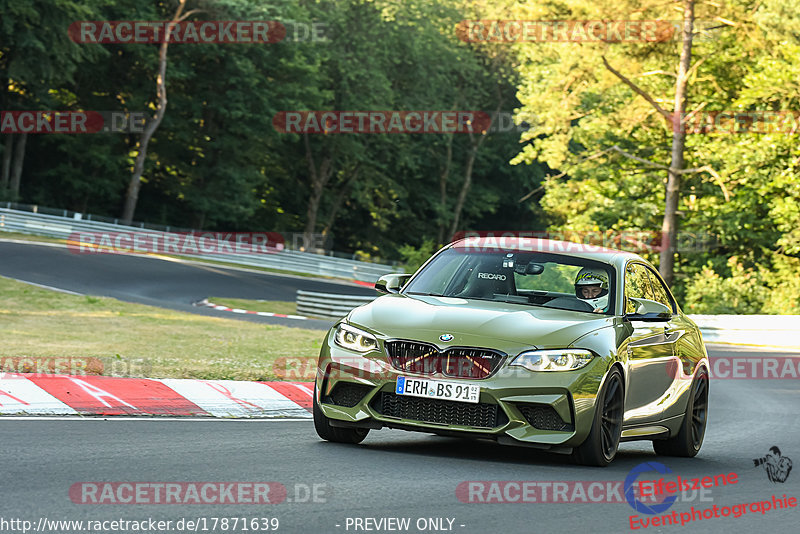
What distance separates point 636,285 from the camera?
388 inches

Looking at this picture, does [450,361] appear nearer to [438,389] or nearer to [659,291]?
[438,389]

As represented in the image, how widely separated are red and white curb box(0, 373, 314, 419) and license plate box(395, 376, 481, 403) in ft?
10.1

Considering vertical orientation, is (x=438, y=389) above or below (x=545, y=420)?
above

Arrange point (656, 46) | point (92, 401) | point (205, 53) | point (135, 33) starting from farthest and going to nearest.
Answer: point (205, 53)
point (135, 33)
point (656, 46)
point (92, 401)

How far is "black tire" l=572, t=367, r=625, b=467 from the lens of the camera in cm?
817

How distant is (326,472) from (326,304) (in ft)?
79.4

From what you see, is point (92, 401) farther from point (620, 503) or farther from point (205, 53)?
point (205, 53)

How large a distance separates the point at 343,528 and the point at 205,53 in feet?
190

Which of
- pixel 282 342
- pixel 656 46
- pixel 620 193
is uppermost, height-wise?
pixel 656 46

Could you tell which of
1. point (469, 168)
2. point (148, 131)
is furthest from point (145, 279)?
point (469, 168)

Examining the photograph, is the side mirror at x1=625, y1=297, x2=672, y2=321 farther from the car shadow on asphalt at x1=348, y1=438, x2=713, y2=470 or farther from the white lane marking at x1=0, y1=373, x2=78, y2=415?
the white lane marking at x1=0, y1=373, x2=78, y2=415

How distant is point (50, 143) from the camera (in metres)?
59.8

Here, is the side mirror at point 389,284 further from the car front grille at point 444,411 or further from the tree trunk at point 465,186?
the tree trunk at point 465,186

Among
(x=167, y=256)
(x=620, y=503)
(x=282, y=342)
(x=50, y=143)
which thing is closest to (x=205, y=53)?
(x=50, y=143)
